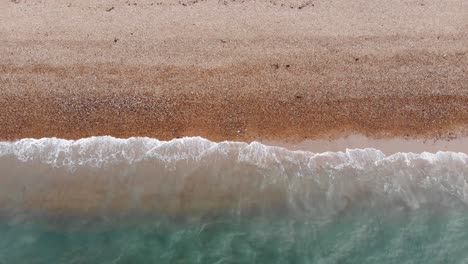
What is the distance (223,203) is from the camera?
1454 centimetres

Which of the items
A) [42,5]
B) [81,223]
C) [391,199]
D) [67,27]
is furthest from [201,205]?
[42,5]

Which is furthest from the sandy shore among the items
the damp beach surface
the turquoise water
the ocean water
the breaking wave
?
the turquoise water

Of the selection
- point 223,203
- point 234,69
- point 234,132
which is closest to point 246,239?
point 223,203

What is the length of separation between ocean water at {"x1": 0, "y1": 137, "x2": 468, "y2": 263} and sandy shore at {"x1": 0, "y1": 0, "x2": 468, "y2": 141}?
825 mm

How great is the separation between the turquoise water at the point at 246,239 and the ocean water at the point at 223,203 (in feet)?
0.10

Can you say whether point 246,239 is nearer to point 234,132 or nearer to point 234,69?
point 234,132

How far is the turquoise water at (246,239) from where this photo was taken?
13539 millimetres

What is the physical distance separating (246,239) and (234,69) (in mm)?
6301

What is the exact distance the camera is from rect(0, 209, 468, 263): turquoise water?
A: 13539mm

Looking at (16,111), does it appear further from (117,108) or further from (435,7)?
(435,7)

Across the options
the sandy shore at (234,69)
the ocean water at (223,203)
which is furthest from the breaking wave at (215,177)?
the sandy shore at (234,69)

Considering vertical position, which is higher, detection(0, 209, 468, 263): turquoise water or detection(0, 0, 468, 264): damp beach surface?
detection(0, 0, 468, 264): damp beach surface

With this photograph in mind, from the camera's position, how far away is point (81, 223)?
1415 centimetres

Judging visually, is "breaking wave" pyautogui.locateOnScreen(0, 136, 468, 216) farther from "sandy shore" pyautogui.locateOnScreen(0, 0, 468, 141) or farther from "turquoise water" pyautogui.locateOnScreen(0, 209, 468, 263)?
"sandy shore" pyautogui.locateOnScreen(0, 0, 468, 141)
